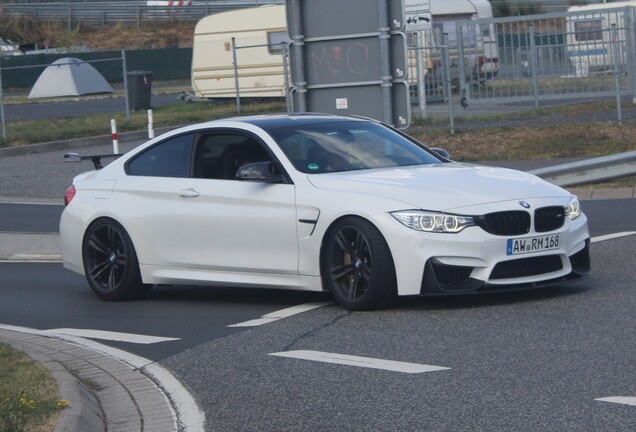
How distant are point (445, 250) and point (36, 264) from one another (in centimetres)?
658

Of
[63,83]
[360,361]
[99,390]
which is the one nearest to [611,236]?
[360,361]

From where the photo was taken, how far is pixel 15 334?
364 inches

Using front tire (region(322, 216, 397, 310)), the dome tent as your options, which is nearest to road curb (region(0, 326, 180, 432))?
front tire (region(322, 216, 397, 310))

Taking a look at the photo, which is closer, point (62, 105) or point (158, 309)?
point (158, 309)

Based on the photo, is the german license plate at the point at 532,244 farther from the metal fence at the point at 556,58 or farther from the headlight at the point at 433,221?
the metal fence at the point at 556,58

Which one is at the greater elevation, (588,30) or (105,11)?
(105,11)

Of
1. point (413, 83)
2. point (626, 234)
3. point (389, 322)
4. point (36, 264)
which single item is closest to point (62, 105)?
point (413, 83)

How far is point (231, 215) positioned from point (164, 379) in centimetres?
260

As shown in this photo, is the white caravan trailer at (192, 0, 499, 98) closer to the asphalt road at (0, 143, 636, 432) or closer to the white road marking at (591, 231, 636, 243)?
the white road marking at (591, 231, 636, 243)

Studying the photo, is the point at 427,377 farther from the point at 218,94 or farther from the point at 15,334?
the point at 218,94

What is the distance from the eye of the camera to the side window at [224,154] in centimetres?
1020

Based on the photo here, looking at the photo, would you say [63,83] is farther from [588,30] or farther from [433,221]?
[433,221]

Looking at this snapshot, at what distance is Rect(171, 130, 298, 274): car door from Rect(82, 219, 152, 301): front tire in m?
0.53

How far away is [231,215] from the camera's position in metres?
9.87
